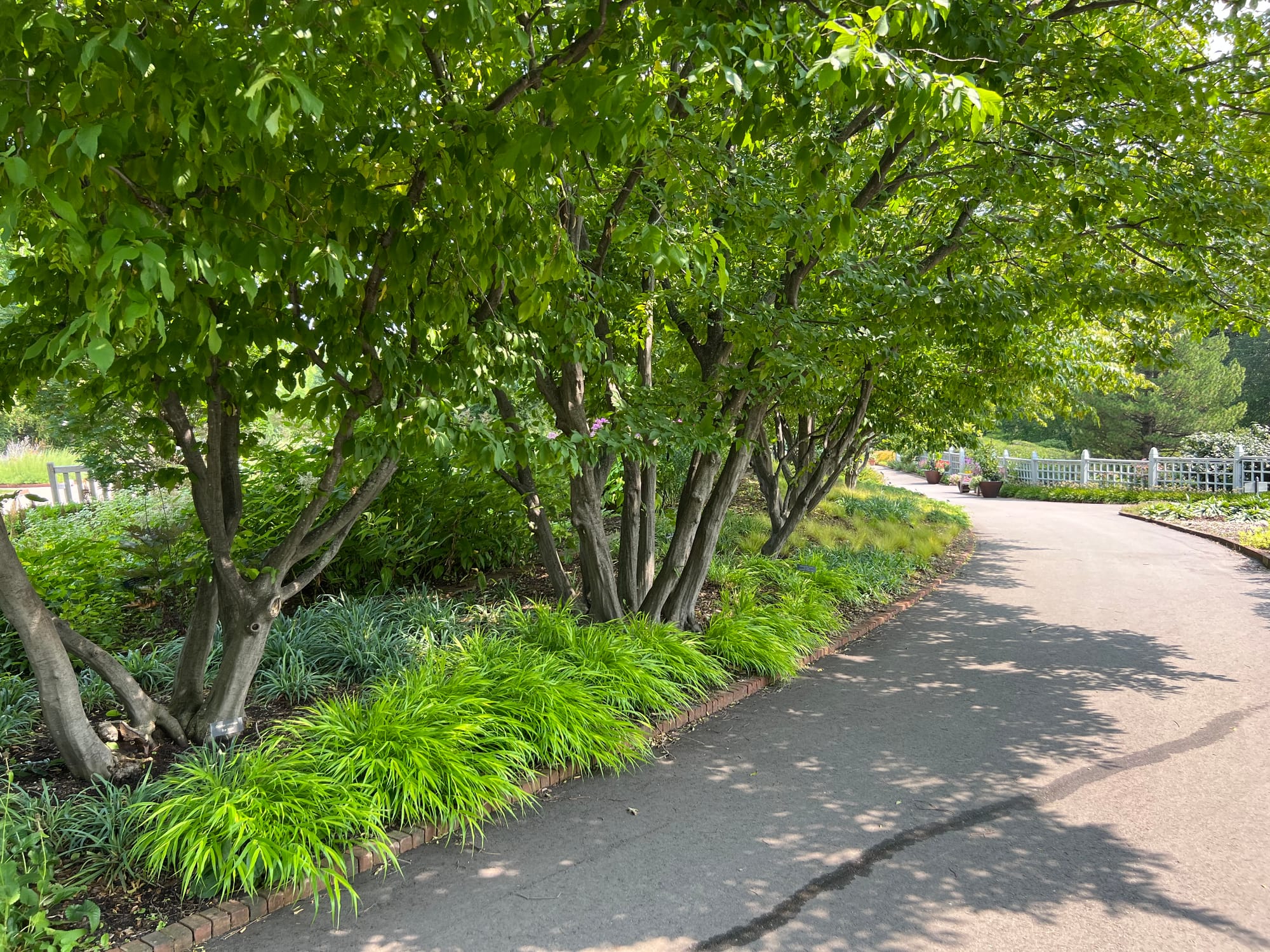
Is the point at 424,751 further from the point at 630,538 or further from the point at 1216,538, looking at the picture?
the point at 1216,538

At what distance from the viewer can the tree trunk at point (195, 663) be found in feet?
14.5

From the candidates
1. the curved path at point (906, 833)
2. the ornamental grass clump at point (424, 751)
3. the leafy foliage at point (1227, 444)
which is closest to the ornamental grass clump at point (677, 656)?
the curved path at point (906, 833)

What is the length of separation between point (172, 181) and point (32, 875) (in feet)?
8.47

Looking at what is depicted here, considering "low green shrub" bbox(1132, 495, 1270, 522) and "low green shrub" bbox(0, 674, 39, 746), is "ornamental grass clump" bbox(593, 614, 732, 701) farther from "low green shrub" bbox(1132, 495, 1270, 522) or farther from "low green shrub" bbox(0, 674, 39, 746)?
"low green shrub" bbox(1132, 495, 1270, 522)

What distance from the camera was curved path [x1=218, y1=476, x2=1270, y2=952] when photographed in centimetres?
307

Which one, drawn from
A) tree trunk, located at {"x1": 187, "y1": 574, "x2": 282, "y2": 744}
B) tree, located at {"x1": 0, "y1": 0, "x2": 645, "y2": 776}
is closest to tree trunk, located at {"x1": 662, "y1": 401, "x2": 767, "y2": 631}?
tree, located at {"x1": 0, "y1": 0, "x2": 645, "y2": 776}

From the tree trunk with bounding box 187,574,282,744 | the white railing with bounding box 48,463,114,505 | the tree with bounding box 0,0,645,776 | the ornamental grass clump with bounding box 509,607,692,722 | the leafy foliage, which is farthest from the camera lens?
the leafy foliage

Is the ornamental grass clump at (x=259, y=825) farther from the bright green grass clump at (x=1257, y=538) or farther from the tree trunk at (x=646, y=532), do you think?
the bright green grass clump at (x=1257, y=538)

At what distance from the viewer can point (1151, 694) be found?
5.79 meters

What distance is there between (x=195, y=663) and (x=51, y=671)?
849mm

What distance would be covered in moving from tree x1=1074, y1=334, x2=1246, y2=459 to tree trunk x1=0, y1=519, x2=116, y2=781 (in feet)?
105

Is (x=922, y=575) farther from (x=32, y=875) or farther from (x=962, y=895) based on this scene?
(x=32, y=875)

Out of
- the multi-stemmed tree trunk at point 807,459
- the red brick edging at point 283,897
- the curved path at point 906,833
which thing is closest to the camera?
the red brick edging at point 283,897

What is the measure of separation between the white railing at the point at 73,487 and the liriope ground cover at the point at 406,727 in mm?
9394
